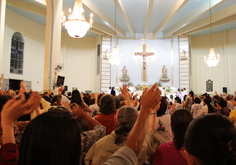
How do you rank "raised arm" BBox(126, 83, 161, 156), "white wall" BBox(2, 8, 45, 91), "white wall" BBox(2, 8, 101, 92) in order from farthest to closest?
"white wall" BBox(2, 8, 101, 92), "white wall" BBox(2, 8, 45, 91), "raised arm" BBox(126, 83, 161, 156)

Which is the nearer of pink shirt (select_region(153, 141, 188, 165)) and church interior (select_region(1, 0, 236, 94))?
pink shirt (select_region(153, 141, 188, 165))

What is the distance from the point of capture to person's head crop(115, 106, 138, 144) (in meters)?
1.70

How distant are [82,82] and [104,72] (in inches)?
88.0

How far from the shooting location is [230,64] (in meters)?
15.8

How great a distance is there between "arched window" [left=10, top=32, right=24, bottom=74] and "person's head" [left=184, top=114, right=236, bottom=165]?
13.0 metres

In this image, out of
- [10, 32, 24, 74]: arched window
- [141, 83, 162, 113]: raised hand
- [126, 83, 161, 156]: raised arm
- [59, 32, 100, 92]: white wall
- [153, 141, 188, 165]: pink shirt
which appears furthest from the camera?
[59, 32, 100, 92]: white wall

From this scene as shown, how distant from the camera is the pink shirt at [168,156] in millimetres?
1668

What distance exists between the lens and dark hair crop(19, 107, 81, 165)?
2.92 feet

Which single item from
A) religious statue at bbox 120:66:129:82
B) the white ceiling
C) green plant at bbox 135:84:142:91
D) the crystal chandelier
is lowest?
green plant at bbox 135:84:142:91

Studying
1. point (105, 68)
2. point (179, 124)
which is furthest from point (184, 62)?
point (179, 124)

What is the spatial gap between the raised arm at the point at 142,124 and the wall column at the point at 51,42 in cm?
810

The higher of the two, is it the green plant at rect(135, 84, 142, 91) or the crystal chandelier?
the crystal chandelier

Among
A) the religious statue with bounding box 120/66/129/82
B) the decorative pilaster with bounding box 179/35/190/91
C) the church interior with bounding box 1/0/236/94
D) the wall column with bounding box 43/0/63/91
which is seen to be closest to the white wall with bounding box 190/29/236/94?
the church interior with bounding box 1/0/236/94

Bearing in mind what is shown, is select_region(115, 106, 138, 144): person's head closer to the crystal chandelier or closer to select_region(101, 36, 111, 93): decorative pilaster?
the crystal chandelier
